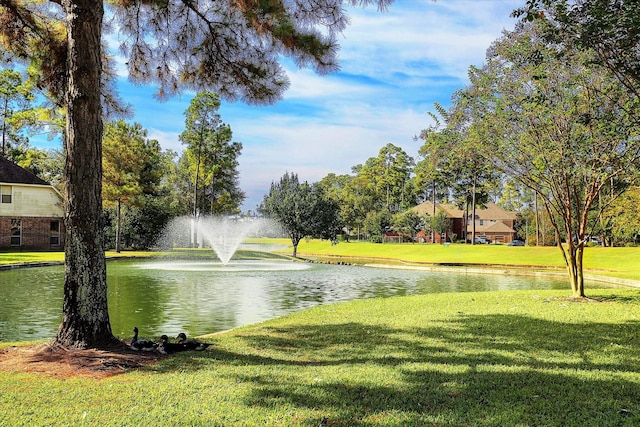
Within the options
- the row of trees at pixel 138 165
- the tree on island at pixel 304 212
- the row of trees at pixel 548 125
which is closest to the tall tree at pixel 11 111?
the row of trees at pixel 138 165

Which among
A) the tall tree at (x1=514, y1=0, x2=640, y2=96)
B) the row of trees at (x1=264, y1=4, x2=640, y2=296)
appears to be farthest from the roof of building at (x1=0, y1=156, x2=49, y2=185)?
the tall tree at (x1=514, y1=0, x2=640, y2=96)

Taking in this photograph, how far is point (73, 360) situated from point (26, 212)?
112ft

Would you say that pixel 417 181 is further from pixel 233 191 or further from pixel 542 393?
pixel 542 393

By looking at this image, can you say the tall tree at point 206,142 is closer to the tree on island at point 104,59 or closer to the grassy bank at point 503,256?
the grassy bank at point 503,256

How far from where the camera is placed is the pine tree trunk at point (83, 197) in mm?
6531

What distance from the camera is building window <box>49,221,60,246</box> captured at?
36594 mm

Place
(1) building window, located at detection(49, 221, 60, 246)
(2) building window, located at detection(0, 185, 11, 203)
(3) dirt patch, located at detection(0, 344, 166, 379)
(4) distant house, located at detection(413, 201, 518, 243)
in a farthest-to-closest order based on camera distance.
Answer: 1. (4) distant house, located at detection(413, 201, 518, 243)
2. (1) building window, located at detection(49, 221, 60, 246)
3. (2) building window, located at detection(0, 185, 11, 203)
4. (3) dirt patch, located at detection(0, 344, 166, 379)

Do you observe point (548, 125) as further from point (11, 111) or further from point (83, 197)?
point (11, 111)

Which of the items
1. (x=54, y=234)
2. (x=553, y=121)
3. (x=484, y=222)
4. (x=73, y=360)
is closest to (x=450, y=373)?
(x=73, y=360)

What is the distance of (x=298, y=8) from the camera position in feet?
28.0

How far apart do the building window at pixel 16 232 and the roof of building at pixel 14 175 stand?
277 cm

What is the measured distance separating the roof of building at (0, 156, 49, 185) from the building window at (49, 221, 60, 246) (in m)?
3.09

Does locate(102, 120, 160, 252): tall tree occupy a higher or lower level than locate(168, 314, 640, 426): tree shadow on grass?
higher

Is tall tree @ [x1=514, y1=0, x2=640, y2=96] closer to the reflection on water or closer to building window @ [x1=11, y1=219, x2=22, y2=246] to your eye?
the reflection on water
